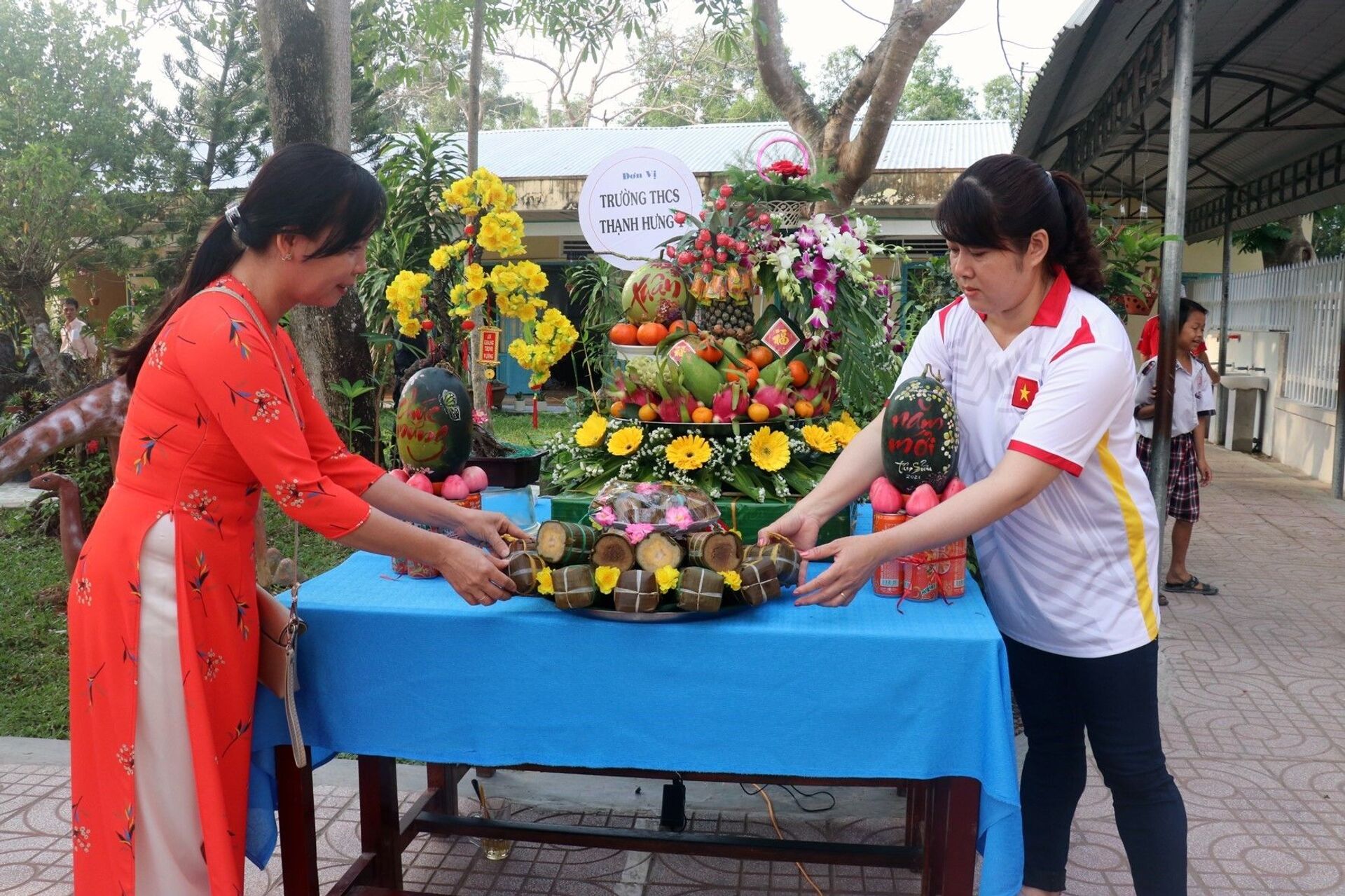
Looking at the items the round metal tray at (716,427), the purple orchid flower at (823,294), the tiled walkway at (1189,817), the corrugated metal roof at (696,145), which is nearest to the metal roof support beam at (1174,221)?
the tiled walkway at (1189,817)

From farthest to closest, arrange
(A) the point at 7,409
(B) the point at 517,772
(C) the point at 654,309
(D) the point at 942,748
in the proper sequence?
(A) the point at 7,409 → (B) the point at 517,772 → (C) the point at 654,309 → (D) the point at 942,748

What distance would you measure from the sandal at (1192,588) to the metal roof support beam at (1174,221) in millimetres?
1336

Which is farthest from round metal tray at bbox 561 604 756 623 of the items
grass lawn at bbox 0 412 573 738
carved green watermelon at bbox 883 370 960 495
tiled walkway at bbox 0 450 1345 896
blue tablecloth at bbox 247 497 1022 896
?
grass lawn at bbox 0 412 573 738

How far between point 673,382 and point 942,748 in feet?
3.40

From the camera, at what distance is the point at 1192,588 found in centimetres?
588

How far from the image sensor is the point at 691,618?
74.9 inches

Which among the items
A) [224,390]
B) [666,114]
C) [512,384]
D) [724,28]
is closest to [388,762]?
[224,390]

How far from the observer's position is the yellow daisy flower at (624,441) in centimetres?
242

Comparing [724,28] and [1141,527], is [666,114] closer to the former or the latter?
[724,28]

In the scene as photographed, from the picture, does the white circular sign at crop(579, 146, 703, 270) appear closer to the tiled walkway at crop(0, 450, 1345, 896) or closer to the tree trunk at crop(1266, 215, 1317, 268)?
the tiled walkway at crop(0, 450, 1345, 896)

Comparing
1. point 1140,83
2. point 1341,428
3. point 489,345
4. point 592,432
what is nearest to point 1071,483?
point 592,432

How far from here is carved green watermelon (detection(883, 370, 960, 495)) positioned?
6.41 feet

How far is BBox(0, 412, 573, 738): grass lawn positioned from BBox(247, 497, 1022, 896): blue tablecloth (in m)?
1.96

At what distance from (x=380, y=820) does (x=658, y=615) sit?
984 mm
